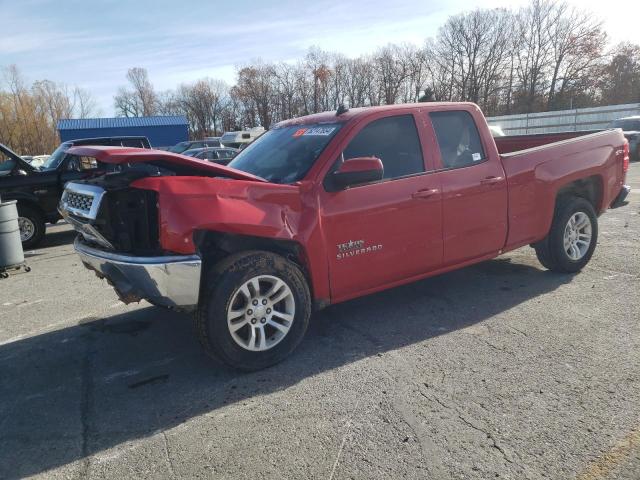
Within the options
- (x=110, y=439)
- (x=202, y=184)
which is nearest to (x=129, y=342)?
(x=110, y=439)

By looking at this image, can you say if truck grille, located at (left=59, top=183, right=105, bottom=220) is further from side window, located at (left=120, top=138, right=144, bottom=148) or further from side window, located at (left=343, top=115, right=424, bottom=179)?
side window, located at (left=120, top=138, right=144, bottom=148)

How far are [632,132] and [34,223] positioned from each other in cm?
2243

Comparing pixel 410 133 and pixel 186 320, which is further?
pixel 186 320

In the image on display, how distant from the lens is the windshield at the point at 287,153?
3980mm

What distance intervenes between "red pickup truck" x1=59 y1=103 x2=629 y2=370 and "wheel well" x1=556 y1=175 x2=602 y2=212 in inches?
14.6

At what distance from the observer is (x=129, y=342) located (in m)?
4.24

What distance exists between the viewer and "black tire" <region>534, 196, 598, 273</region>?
17.3ft

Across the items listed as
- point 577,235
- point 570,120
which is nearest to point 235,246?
point 577,235

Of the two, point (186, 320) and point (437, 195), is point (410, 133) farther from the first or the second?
point (186, 320)

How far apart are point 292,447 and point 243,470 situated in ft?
0.99

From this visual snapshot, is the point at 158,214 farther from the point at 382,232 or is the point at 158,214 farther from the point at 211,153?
the point at 211,153

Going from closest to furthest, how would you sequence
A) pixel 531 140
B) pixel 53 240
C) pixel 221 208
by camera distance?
pixel 221 208 < pixel 531 140 < pixel 53 240

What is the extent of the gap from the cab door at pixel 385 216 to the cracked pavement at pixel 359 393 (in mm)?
542

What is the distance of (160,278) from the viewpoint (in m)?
3.16
